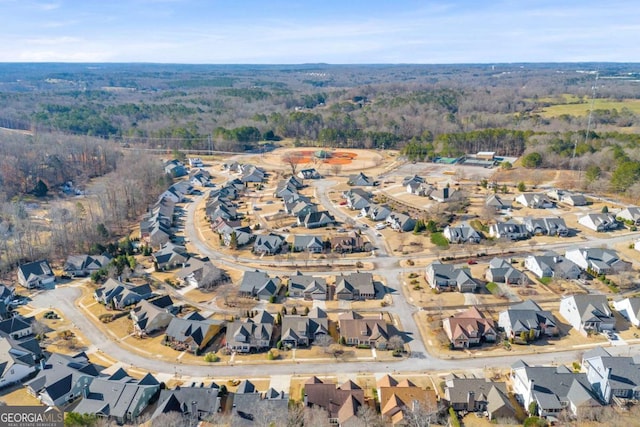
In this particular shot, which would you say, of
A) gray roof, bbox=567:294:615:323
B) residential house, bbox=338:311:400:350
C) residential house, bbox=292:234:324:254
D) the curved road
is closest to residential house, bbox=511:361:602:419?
the curved road

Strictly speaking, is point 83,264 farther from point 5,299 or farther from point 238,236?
point 238,236

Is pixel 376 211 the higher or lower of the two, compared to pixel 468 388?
higher

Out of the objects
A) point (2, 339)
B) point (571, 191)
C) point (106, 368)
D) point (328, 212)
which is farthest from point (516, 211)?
point (2, 339)

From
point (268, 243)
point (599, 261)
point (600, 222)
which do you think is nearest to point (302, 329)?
point (268, 243)

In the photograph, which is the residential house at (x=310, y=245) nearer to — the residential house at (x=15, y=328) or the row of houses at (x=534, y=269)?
the row of houses at (x=534, y=269)

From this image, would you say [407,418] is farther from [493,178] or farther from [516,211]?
[493,178]

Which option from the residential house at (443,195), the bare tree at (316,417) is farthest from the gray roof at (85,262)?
the residential house at (443,195)

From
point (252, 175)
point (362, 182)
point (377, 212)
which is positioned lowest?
point (377, 212)

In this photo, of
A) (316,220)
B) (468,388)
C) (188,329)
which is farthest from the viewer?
(316,220)
